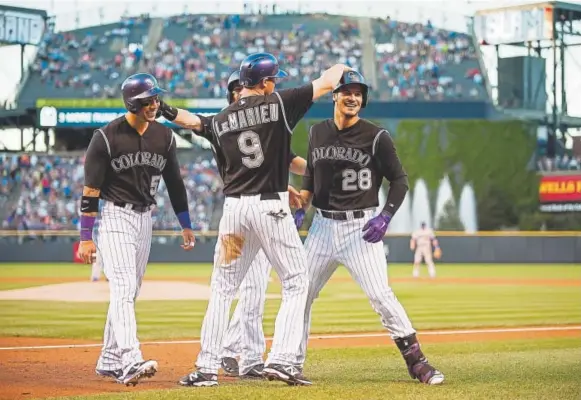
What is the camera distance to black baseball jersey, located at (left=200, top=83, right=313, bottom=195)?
644cm

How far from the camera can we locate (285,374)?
6375 mm

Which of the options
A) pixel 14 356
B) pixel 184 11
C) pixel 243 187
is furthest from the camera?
pixel 184 11

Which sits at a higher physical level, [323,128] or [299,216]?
[323,128]

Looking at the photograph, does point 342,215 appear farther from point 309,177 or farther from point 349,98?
point 349,98

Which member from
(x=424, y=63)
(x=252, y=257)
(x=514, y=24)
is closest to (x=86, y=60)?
(x=424, y=63)

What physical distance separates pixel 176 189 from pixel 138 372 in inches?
58.2

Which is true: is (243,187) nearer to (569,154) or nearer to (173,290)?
(173,290)

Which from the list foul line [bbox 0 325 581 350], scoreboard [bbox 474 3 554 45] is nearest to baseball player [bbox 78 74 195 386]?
foul line [bbox 0 325 581 350]

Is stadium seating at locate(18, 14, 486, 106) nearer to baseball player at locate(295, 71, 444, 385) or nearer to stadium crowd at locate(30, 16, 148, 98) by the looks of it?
stadium crowd at locate(30, 16, 148, 98)

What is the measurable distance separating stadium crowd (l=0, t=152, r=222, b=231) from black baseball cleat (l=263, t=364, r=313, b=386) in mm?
26341

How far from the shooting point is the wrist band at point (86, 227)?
699 cm

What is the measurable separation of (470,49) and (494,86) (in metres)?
2.01

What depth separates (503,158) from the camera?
40.8 m

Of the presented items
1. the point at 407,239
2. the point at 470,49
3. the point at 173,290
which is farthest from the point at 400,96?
the point at 173,290
